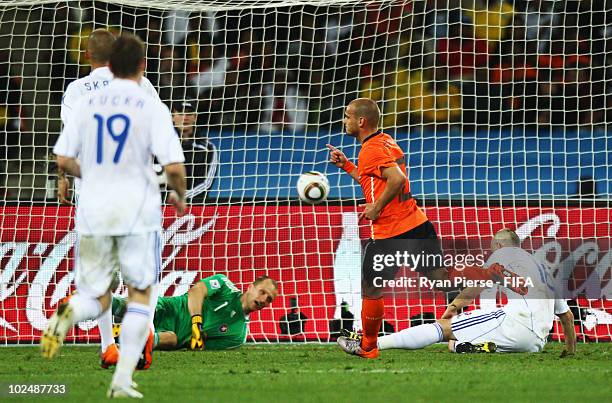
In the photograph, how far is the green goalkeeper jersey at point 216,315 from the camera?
8719 mm

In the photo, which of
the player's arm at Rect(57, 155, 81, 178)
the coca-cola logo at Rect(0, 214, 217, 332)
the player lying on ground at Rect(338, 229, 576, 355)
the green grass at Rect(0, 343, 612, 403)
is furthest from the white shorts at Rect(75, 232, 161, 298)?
the coca-cola logo at Rect(0, 214, 217, 332)

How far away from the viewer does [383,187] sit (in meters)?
8.01

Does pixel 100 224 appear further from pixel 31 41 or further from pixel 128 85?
pixel 31 41

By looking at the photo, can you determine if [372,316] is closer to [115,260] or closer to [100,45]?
[100,45]

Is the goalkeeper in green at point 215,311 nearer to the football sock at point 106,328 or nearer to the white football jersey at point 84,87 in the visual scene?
the football sock at point 106,328

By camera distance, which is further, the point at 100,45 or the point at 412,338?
the point at 412,338

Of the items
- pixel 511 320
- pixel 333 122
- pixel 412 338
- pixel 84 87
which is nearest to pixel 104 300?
pixel 84 87

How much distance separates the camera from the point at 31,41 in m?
12.1

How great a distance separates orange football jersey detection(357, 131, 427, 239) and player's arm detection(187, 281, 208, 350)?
1388mm

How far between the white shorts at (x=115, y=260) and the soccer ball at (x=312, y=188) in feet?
13.4

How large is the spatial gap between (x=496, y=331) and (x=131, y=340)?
407cm

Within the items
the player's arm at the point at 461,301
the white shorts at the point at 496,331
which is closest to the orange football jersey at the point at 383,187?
the player's arm at the point at 461,301

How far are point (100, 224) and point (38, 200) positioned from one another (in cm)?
571

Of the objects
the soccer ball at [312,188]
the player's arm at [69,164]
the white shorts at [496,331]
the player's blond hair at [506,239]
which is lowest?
the white shorts at [496,331]
